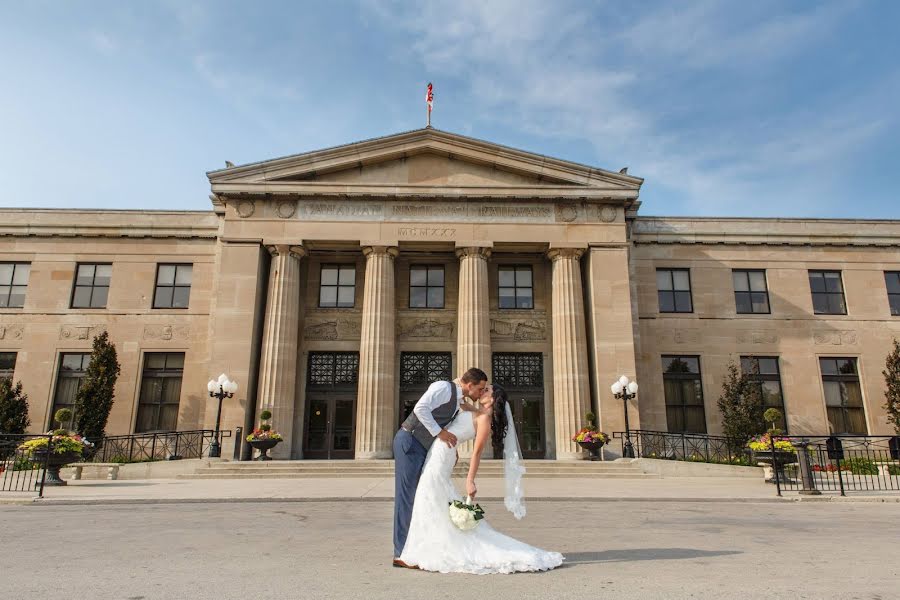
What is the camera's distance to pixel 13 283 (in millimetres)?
26453

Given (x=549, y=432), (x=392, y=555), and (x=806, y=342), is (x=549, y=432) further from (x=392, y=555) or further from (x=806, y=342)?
(x=392, y=555)

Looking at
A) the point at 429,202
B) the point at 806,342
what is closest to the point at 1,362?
the point at 429,202

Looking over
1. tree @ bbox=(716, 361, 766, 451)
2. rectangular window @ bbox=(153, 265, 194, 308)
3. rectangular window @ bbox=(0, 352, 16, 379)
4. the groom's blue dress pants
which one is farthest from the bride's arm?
rectangular window @ bbox=(0, 352, 16, 379)

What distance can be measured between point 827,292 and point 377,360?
66.4 ft

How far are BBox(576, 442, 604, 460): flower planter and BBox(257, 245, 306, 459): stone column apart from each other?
10.7m

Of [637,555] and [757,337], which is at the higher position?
[757,337]

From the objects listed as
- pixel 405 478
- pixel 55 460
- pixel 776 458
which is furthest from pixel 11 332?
pixel 776 458

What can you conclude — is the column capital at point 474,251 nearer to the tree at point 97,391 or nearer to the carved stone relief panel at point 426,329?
the carved stone relief panel at point 426,329

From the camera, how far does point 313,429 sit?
24.8m

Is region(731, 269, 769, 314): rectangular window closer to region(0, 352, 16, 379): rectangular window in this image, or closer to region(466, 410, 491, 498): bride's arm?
region(466, 410, 491, 498): bride's arm

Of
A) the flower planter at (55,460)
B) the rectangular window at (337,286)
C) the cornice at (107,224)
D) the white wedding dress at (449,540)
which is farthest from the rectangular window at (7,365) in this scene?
the white wedding dress at (449,540)

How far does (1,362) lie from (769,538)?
1132 inches

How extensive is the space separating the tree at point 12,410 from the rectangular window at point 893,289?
36222 millimetres

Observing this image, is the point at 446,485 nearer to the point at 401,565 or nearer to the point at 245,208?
the point at 401,565
